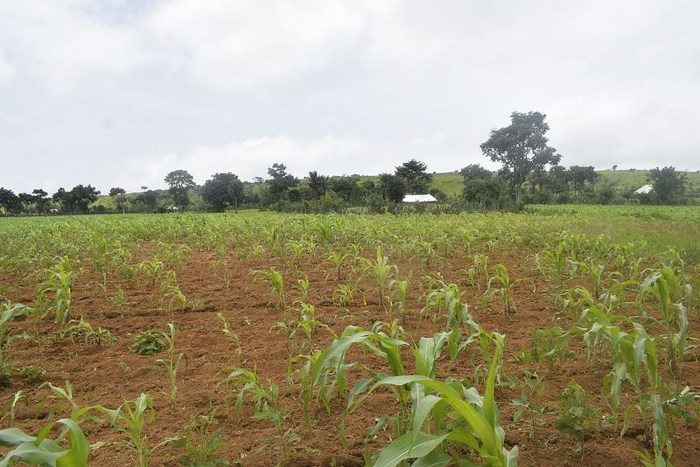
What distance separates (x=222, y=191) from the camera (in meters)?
47.8

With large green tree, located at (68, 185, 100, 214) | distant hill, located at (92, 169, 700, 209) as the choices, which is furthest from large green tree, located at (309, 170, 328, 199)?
large green tree, located at (68, 185, 100, 214)

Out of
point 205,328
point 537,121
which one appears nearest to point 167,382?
point 205,328

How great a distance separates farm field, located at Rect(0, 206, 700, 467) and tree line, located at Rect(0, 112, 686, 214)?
68.3 feet

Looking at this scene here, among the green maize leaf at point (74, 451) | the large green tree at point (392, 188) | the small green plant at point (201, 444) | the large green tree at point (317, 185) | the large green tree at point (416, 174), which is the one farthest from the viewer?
the large green tree at point (416, 174)

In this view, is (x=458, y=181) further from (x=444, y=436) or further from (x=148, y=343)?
(x=444, y=436)

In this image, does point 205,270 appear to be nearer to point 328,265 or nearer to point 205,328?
point 328,265

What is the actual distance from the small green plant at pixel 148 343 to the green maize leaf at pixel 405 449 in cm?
233

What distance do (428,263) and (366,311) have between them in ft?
8.27

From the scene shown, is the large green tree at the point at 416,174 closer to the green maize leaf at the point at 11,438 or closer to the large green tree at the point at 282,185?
the large green tree at the point at 282,185

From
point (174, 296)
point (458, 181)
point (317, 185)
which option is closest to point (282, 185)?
point (317, 185)

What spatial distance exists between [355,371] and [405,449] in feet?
4.60

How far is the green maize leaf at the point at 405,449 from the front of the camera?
1.13 metres

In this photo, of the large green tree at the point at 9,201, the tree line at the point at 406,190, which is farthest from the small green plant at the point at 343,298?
the large green tree at the point at 9,201

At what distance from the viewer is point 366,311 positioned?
3.77m
